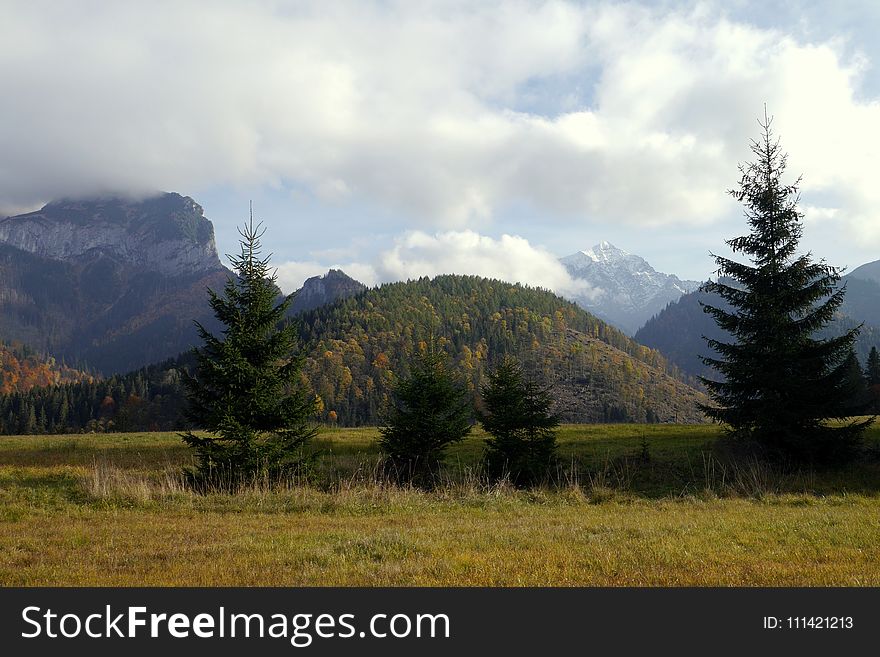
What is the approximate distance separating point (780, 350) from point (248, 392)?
19358 millimetres

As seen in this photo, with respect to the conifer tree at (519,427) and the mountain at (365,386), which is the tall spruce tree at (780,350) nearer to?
the conifer tree at (519,427)

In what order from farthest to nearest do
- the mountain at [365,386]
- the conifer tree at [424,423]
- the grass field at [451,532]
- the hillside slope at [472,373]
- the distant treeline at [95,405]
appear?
the hillside slope at [472,373] → the mountain at [365,386] → the distant treeline at [95,405] → the conifer tree at [424,423] → the grass field at [451,532]

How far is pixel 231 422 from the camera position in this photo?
16.0 metres

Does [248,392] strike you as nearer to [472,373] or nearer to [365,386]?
[365,386]

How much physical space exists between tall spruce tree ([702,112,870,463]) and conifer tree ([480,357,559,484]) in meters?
7.10

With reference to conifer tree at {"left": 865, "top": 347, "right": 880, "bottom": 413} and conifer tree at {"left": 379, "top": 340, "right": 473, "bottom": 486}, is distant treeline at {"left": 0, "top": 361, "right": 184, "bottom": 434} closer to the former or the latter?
conifer tree at {"left": 379, "top": 340, "right": 473, "bottom": 486}

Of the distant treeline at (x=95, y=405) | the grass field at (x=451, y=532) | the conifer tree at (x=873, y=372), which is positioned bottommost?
the distant treeline at (x=95, y=405)

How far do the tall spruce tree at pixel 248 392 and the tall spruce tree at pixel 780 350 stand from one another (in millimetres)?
16088

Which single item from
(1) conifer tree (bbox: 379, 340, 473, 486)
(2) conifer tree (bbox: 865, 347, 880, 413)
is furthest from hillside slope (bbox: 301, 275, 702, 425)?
(1) conifer tree (bbox: 379, 340, 473, 486)

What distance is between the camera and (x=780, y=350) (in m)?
19.0

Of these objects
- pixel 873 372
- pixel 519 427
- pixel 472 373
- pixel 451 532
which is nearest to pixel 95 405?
pixel 472 373

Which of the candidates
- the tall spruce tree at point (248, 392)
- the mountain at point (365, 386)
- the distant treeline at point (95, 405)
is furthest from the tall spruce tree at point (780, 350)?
the distant treeline at point (95, 405)

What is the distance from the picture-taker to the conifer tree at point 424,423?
2042cm
